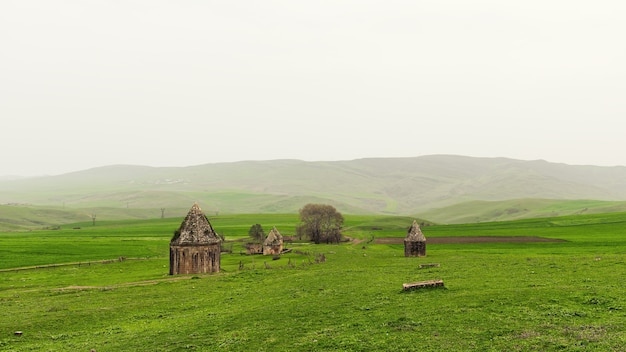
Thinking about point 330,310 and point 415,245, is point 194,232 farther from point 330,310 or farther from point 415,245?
point 330,310

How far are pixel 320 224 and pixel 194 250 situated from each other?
181ft

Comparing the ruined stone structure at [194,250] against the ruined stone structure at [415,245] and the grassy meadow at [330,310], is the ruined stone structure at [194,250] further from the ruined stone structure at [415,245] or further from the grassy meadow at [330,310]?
the ruined stone structure at [415,245]

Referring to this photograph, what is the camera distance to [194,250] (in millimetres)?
54281

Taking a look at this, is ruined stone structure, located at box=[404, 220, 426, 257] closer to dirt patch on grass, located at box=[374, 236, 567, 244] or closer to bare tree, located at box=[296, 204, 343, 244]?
dirt patch on grass, located at box=[374, 236, 567, 244]

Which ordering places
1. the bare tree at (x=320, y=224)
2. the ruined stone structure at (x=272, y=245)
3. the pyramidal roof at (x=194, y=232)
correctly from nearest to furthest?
1. the pyramidal roof at (x=194, y=232)
2. the ruined stone structure at (x=272, y=245)
3. the bare tree at (x=320, y=224)

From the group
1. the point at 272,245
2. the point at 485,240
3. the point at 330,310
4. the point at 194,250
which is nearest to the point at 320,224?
the point at 272,245

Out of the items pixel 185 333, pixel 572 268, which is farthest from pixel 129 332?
pixel 572 268

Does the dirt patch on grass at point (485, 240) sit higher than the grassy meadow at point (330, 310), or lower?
lower

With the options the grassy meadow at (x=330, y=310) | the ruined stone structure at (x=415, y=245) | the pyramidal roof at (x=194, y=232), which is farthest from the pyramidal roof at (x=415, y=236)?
the pyramidal roof at (x=194, y=232)

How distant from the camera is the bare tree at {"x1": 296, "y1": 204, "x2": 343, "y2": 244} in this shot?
345 feet

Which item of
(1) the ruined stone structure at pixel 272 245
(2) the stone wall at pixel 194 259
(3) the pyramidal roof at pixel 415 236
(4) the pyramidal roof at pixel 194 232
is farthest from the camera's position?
(1) the ruined stone structure at pixel 272 245

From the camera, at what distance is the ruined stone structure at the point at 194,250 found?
53.7 m

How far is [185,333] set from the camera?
81.5ft

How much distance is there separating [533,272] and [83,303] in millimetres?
38930
